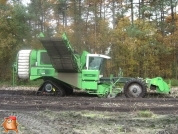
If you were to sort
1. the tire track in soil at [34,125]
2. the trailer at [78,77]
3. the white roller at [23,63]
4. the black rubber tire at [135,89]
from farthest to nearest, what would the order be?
the white roller at [23,63] < the trailer at [78,77] < the black rubber tire at [135,89] < the tire track in soil at [34,125]

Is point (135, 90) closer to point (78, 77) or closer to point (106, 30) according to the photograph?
point (78, 77)

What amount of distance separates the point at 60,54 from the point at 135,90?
3891 mm

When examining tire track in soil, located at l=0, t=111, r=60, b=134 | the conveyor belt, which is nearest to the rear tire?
the conveyor belt

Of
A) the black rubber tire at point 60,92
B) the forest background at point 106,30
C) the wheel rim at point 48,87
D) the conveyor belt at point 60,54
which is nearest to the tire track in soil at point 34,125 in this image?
the conveyor belt at point 60,54

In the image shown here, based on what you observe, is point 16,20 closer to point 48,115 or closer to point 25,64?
point 25,64

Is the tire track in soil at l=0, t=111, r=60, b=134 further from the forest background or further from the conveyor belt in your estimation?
the forest background

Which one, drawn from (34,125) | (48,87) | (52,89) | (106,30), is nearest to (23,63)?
(48,87)

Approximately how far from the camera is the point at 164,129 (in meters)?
7.33

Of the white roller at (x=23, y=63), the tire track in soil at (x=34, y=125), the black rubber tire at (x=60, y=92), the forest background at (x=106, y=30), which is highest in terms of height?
the forest background at (x=106, y=30)

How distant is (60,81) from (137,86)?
3662 mm

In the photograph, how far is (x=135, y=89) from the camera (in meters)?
15.9

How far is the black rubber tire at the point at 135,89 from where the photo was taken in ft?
51.7

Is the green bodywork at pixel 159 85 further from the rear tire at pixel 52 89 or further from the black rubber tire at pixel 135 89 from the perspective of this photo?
the rear tire at pixel 52 89

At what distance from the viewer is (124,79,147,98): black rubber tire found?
15.8 m
